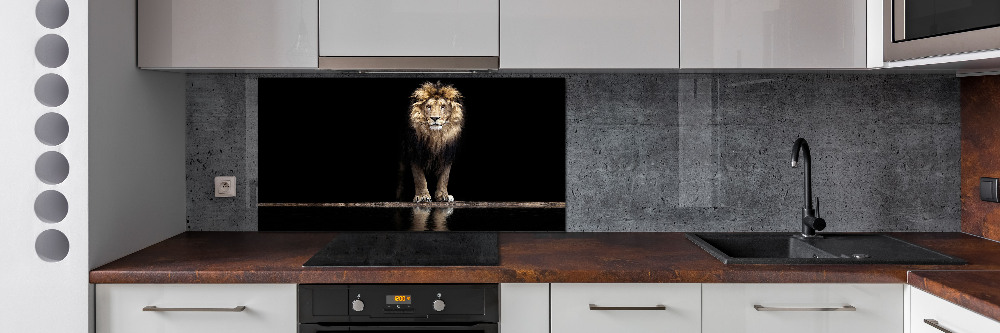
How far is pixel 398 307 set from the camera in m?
1.82

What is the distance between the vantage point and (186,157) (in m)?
2.51

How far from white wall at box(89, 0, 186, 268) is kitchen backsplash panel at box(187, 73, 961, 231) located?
0.47ft

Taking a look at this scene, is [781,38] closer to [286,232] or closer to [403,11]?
[403,11]

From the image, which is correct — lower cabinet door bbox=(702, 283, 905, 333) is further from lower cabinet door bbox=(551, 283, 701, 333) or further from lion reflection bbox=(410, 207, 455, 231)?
lion reflection bbox=(410, 207, 455, 231)

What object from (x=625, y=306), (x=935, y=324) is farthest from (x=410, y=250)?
(x=935, y=324)

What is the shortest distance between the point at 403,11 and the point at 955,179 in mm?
1955

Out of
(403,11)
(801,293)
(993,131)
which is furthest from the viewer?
(993,131)

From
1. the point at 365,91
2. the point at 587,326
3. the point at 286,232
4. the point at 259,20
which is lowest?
the point at 587,326
